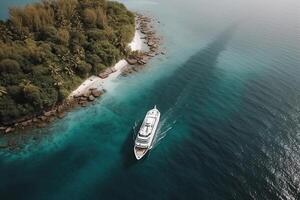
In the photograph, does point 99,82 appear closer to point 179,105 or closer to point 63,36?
point 63,36

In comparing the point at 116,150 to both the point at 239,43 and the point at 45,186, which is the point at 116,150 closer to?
the point at 45,186

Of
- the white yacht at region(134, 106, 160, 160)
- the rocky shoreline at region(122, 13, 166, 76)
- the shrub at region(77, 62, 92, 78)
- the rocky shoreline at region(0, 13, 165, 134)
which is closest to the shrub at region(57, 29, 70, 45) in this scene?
the shrub at region(77, 62, 92, 78)

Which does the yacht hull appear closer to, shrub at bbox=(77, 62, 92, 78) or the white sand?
the white sand

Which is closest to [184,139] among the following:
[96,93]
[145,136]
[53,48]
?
[145,136]

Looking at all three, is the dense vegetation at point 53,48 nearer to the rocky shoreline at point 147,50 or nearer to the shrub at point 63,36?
the shrub at point 63,36

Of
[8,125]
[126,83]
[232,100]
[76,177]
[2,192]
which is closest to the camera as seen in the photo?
[2,192]

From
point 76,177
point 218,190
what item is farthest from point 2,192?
point 218,190
